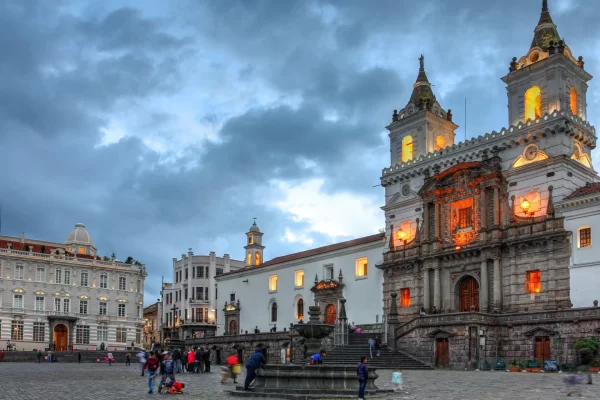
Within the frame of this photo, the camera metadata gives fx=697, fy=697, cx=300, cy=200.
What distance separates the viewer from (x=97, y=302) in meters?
83.4

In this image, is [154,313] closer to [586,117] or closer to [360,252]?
[360,252]

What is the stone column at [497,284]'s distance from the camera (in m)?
44.4

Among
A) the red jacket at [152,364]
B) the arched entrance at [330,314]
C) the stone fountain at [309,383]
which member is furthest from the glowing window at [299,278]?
the stone fountain at [309,383]

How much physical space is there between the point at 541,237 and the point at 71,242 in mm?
67331

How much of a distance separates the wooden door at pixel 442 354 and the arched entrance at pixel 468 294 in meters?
5.94

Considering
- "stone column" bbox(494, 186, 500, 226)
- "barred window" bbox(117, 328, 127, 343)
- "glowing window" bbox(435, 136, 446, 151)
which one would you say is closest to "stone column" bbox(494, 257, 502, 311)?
"stone column" bbox(494, 186, 500, 226)

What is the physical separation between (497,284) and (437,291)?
5.15 meters

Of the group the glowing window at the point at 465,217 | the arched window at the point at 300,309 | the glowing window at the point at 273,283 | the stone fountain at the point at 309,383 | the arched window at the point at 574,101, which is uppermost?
the arched window at the point at 574,101

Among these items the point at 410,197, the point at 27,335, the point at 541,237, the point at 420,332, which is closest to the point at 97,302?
the point at 27,335

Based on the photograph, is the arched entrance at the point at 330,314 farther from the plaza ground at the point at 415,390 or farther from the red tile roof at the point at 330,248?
the plaza ground at the point at 415,390

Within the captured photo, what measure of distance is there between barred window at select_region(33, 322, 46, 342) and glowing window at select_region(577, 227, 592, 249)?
196ft

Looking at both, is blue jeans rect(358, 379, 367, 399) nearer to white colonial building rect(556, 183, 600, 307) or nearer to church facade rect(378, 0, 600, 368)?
church facade rect(378, 0, 600, 368)

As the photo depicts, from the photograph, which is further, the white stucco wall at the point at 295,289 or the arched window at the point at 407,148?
the white stucco wall at the point at 295,289

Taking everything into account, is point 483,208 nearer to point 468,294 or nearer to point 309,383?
Answer: point 468,294
